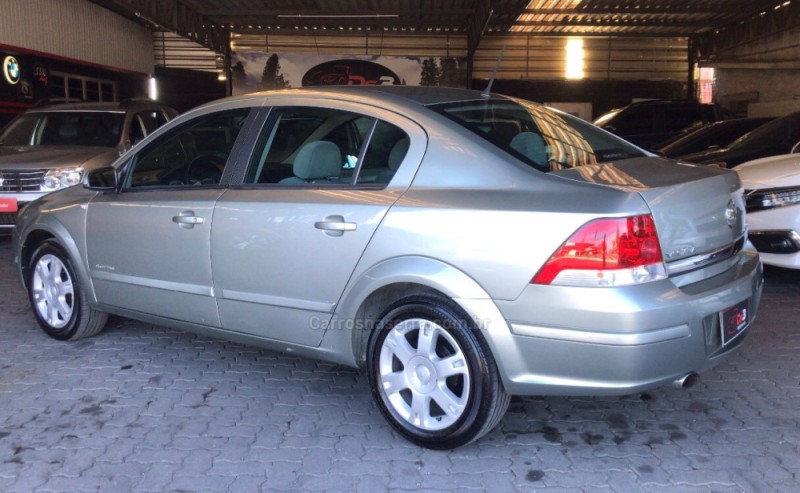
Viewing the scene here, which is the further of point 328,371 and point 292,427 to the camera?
point 328,371

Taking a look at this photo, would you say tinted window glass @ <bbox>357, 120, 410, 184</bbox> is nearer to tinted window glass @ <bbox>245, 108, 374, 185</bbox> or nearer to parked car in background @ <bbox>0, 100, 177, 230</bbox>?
tinted window glass @ <bbox>245, 108, 374, 185</bbox>

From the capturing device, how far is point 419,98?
3439mm

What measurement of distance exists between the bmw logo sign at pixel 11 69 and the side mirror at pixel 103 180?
32.8 feet

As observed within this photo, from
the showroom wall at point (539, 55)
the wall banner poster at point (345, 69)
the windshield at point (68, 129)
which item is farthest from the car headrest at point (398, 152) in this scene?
the showroom wall at point (539, 55)

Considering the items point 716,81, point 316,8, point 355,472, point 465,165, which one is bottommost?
point 355,472

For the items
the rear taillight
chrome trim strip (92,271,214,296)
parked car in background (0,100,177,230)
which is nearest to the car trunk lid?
the rear taillight

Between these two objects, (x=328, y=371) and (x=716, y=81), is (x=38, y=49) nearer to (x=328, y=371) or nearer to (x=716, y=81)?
(x=328, y=371)

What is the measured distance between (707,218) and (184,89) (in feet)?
57.3

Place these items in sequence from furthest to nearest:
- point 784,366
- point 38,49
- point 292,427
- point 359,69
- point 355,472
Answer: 1. point 359,69
2. point 38,49
3. point 784,366
4. point 292,427
5. point 355,472

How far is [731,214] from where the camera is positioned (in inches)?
124

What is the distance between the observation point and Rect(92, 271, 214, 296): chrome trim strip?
3768mm

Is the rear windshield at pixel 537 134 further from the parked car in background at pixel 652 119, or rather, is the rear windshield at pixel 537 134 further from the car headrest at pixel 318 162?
the parked car in background at pixel 652 119

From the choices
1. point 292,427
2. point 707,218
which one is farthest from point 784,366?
point 292,427

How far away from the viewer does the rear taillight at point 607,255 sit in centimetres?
262
